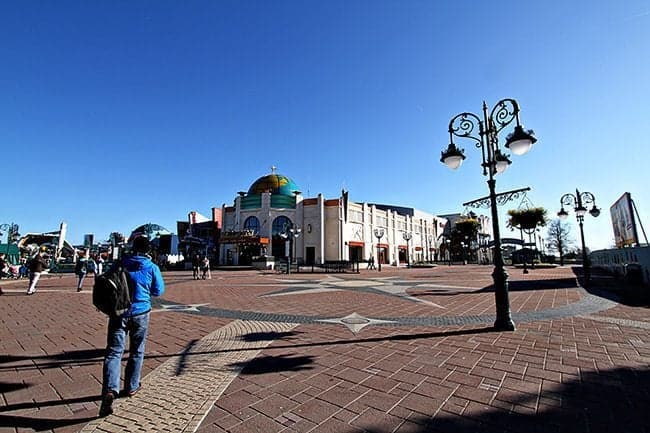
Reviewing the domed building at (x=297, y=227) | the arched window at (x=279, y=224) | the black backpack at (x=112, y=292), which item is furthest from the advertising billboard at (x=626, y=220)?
the arched window at (x=279, y=224)

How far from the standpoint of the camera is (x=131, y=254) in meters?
3.35

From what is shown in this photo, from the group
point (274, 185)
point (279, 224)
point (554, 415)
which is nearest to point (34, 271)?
point (554, 415)

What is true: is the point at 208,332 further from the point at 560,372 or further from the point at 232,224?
→ the point at 232,224

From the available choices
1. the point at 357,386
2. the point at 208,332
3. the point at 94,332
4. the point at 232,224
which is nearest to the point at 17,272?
the point at 232,224

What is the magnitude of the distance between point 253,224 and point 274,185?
8.57m

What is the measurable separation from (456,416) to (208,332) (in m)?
4.79

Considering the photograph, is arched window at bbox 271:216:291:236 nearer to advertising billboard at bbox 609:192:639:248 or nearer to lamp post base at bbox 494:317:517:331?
advertising billboard at bbox 609:192:639:248

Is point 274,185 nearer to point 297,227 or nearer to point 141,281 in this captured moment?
point 297,227

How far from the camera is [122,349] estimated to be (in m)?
3.08

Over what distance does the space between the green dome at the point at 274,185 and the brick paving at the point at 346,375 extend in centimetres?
4446

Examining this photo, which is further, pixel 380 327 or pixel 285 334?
pixel 380 327

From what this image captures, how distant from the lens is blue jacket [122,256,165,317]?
3.21 meters

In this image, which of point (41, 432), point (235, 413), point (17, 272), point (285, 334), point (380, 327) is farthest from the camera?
point (17, 272)

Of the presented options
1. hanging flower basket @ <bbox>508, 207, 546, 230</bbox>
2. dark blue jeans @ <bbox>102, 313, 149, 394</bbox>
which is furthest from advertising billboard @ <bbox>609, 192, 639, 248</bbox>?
dark blue jeans @ <bbox>102, 313, 149, 394</bbox>
